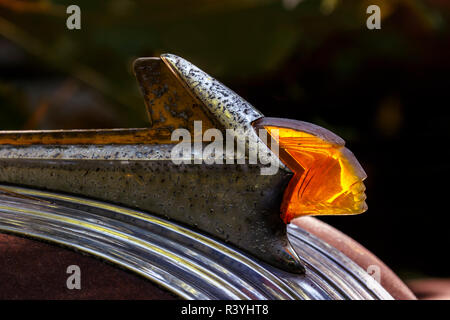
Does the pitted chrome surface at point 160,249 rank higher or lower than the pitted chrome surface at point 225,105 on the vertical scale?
lower

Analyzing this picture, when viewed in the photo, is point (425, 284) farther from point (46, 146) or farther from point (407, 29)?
point (407, 29)

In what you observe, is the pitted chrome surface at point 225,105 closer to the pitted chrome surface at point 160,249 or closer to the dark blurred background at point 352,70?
the pitted chrome surface at point 160,249

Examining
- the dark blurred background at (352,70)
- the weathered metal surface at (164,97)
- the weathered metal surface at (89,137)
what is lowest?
the weathered metal surface at (89,137)

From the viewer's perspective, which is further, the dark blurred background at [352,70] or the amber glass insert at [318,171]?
the dark blurred background at [352,70]

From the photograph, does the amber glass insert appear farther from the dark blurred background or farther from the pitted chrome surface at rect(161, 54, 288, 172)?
the dark blurred background

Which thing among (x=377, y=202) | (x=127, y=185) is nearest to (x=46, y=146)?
(x=127, y=185)

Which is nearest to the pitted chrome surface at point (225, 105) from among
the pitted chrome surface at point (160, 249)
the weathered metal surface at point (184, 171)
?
the weathered metal surface at point (184, 171)

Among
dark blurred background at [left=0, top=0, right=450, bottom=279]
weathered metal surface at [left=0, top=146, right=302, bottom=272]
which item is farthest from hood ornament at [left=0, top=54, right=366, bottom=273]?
dark blurred background at [left=0, top=0, right=450, bottom=279]

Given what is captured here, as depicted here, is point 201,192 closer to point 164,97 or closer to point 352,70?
point 164,97
